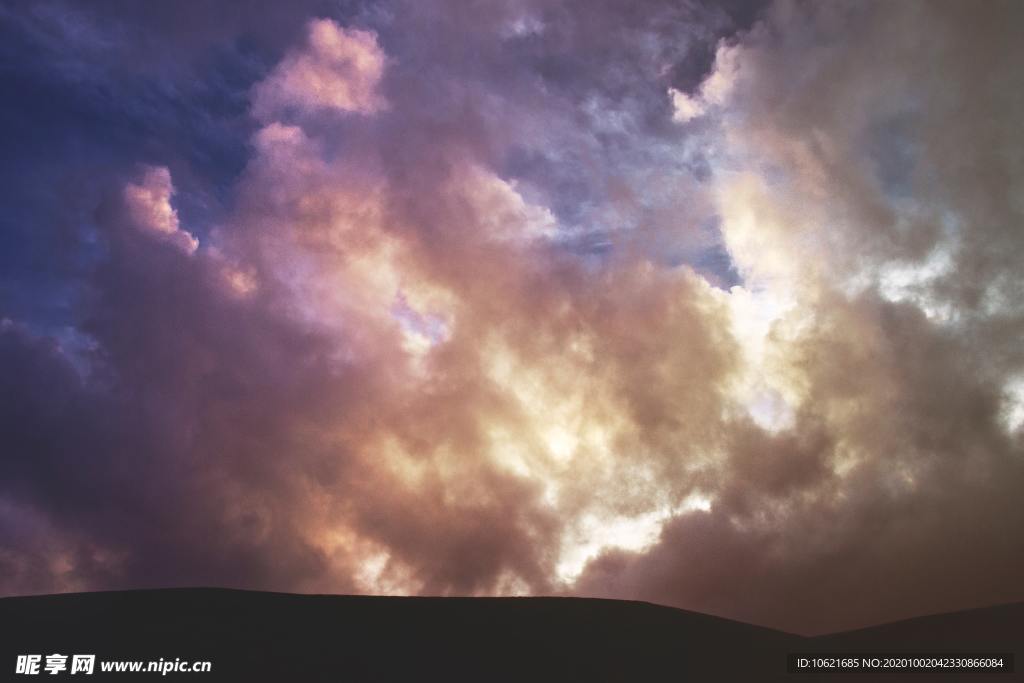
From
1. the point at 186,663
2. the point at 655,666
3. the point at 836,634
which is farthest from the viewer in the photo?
the point at 836,634

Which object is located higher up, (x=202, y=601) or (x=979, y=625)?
(x=202, y=601)

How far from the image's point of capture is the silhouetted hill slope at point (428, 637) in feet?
121

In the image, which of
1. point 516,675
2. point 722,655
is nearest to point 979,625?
point 722,655

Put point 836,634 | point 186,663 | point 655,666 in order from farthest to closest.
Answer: point 836,634 < point 655,666 < point 186,663

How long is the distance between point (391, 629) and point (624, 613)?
14.3 metres

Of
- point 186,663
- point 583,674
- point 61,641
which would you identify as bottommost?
point 583,674

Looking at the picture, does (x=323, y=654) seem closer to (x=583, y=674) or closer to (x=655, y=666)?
(x=583, y=674)

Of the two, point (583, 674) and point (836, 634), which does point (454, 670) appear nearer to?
point (583, 674)

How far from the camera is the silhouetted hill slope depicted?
121 ft

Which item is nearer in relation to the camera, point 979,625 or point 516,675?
point 516,675

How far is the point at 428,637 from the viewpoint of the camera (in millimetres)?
40375

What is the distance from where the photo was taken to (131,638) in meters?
38.2

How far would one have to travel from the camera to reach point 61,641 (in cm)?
3819

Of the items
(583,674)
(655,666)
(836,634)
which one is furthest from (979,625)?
(583,674)
